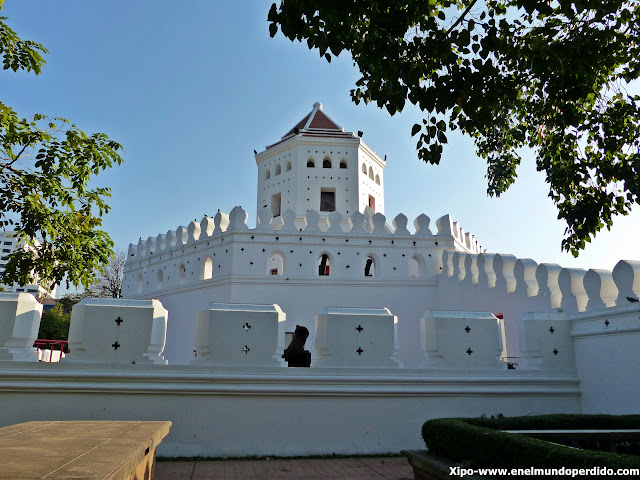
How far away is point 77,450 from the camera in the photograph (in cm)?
283

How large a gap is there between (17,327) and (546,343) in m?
6.58

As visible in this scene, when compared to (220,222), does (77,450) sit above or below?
below

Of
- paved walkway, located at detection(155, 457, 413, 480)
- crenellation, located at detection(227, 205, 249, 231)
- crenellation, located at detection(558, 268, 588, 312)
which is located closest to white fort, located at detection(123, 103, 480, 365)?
crenellation, located at detection(227, 205, 249, 231)

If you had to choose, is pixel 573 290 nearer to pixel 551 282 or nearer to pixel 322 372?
pixel 551 282

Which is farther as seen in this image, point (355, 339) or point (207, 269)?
point (207, 269)

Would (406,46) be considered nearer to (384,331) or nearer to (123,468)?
(384,331)

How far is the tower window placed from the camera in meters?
21.0

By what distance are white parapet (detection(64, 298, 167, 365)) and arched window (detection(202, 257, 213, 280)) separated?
33.3 ft

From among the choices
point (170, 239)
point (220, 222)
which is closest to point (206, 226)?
point (220, 222)

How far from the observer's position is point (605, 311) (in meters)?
6.00

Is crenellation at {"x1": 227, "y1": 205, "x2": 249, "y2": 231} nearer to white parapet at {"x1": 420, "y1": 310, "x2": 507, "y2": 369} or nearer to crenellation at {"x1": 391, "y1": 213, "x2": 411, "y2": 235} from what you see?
crenellation at {"x1": 391, "y1": 213, "x2": 411, "y2": 235}

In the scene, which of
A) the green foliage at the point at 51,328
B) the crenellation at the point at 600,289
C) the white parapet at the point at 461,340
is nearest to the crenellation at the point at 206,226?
the white parapet at the point at 461,340

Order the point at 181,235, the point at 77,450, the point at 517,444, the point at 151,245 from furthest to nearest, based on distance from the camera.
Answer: the point at 151,245 → the point at 181,235 → the point at 517,444 → the point at 77,450

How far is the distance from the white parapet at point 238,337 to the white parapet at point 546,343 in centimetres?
333
